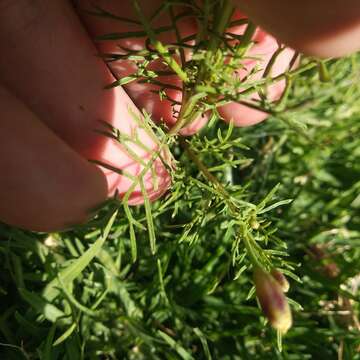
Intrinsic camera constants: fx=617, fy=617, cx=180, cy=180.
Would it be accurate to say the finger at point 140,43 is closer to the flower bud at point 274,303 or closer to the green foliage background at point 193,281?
the green foliage background at point 193,281

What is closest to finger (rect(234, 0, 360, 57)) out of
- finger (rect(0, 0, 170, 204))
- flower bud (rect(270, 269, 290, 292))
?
flower bud (rect(270, 269, 290, 292))

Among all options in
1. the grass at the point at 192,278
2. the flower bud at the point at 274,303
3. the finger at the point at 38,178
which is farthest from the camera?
the grass at the point at 192,278

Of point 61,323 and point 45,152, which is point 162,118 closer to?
point 45,152

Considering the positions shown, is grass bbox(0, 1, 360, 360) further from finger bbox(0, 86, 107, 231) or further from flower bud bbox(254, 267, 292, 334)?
flower bud bbox(254, 267, 292, 334)

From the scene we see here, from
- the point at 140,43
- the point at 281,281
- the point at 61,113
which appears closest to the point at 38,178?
the point at 61,113

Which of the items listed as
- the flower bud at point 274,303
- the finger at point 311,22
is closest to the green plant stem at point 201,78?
the finger at point 311,22

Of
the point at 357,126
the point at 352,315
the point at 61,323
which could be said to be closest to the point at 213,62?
the point at 61,323
